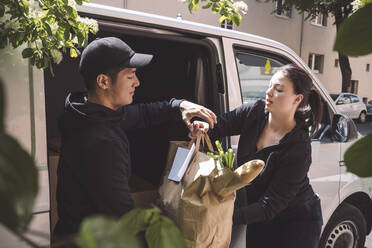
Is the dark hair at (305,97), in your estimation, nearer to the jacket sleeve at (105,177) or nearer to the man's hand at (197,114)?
the man's hand at (197,114)

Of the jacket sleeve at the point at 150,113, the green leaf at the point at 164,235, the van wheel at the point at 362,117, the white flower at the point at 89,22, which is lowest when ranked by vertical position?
the van wheel at the point at 362,117

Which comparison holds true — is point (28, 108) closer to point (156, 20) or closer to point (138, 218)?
point (156, 20)

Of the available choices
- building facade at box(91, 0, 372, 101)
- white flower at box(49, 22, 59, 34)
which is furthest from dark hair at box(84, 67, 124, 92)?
building facade at box(91, 0, 372, 101)

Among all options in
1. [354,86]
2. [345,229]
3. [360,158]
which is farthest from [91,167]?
[354,86]

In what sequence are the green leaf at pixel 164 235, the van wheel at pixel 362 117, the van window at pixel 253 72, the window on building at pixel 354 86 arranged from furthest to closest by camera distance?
the window on building at pixel 354 86 → the van wheel at pixel 362 117 → the van window at pixel 253 72 → the green leaf at pixel 164 235

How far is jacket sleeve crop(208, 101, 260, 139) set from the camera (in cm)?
224

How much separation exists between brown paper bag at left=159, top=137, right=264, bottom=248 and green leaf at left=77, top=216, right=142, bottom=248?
1411mm

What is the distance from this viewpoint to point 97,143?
1.40 metres

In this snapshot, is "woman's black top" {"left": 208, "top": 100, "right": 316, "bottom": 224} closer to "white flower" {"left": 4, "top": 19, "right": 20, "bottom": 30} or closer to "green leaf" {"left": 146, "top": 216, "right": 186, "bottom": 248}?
"white flower" {"left": 4, "top": 19, "right": 20, "bottom": 30}

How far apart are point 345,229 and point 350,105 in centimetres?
1274

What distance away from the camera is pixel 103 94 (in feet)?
5.38

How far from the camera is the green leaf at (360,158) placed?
48cm

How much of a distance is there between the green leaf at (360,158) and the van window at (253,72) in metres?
2.06

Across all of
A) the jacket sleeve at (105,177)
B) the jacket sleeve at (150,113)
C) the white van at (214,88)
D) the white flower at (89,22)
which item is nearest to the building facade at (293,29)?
the white van at (214,88)
